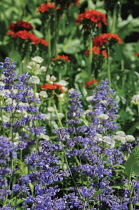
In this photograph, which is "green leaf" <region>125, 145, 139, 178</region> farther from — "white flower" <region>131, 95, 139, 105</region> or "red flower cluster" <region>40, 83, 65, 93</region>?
"red flower cluster" <region>40, 83, 65, 93</region>

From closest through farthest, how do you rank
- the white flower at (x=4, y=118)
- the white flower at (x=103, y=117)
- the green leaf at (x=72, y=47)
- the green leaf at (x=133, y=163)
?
the green leaf at (x=133, y=163)
the white flower at (x=103, y=117)
the white flower at (x=4, y=118)
the green leaf at (x=72, y=47)

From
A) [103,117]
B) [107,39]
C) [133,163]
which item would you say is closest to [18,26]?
[107,39]

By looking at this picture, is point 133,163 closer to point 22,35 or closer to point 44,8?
point 22,35

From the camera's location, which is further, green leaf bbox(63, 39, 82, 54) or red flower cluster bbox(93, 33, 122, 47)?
green leaf bbox(63, 39, 82, 54)

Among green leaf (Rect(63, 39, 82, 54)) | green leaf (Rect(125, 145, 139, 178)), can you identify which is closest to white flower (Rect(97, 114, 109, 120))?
green leaf (Rect(125, 145, 139, 178))

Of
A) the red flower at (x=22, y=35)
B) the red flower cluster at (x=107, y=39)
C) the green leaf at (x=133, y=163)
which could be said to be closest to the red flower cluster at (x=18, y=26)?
the red flower at (x=22, y=35)

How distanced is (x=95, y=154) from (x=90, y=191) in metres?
0.30

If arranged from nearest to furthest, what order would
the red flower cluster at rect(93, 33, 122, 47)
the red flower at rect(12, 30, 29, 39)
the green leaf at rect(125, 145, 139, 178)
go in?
the green leaf at rect(125, 145, 139, 178)
the red flower at rect(12, 30, 29, 39)
the red flower cluster at rect(93, 33, 122, 47)

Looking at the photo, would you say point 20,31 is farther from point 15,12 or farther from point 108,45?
point 15,12

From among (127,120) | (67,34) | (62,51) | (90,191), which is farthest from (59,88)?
(67,34)

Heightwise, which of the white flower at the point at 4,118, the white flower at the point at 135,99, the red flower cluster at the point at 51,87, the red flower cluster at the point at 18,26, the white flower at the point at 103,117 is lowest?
the white flower at the point at 103,117

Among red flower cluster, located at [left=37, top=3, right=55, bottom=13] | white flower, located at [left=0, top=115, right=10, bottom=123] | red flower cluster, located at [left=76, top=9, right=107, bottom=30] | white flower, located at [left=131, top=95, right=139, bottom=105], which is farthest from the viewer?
red flower cluster, located at [left=37, top=3, right=55, bottom=13]

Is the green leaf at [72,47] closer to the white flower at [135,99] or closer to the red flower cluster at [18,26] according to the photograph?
the red flower cluster at [18,26]

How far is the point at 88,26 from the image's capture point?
379 centimetres
